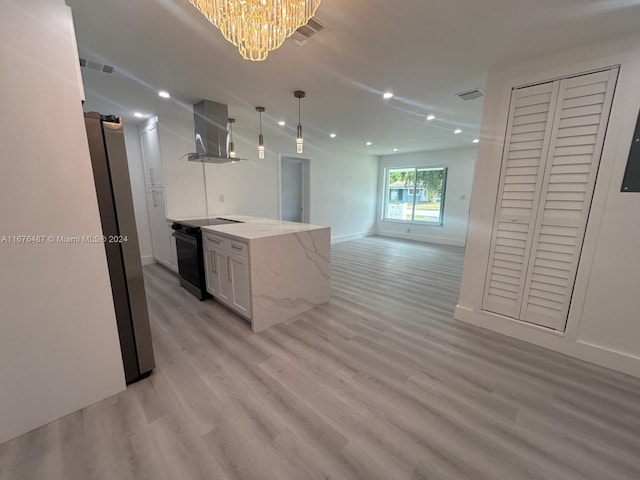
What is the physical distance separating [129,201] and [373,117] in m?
3.15

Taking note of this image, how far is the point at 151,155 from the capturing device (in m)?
3.93

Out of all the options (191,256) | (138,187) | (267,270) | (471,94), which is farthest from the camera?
(138,187)

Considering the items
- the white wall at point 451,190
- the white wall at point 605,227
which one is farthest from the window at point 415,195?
the white wall at point 605,227

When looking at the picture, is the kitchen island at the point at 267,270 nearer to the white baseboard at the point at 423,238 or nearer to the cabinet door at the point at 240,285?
the cabinet door at the point at 240,285

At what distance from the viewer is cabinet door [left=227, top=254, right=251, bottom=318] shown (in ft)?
7.68

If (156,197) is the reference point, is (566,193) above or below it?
above

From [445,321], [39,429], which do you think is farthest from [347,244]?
[39,429]

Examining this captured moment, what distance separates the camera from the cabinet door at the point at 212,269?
8.95ft

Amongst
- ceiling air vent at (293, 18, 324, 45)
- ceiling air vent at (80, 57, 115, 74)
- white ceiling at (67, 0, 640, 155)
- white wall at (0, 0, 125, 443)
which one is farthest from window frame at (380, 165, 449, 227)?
white wall at (0, 0, 125, 443)

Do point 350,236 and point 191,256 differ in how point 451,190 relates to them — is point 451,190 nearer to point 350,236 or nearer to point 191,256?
point 350,236

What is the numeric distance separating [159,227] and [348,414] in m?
4.00

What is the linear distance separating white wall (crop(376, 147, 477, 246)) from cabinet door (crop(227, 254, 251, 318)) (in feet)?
18.6

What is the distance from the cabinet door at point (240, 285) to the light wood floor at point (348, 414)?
218mm

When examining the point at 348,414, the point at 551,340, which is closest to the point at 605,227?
Answer: the point at 551,340
